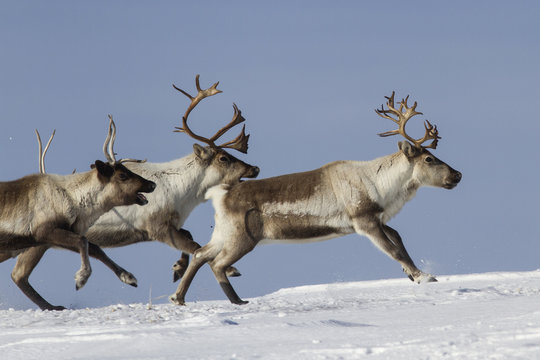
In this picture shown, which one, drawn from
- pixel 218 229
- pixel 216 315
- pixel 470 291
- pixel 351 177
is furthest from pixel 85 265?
pixel 470 291

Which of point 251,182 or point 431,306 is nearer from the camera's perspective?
point 431,306

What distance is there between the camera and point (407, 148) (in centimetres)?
1138

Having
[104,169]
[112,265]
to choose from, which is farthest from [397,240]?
[104,169]

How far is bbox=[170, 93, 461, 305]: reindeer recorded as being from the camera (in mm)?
10312

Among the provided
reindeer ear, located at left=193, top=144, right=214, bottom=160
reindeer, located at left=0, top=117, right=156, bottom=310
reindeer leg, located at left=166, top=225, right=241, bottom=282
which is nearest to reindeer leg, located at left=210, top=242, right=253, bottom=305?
reindeer leg, located at left=166, top=225, right=241, bottom=282

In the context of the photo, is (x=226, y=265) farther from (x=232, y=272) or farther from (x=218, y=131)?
(x=218, y=131)

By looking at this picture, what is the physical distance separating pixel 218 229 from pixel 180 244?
79cm

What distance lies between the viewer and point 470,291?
9.28 m

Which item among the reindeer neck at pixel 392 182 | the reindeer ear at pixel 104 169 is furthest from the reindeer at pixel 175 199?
the reindeer neck at pixel 392 182

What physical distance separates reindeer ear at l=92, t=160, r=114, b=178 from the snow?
194 centimetres

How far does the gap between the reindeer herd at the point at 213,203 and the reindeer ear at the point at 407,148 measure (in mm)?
14

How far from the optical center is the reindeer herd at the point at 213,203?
976cm

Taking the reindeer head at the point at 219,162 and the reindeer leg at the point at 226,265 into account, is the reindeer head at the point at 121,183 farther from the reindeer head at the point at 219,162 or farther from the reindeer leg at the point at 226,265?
the reindeer head at the point at 219,162

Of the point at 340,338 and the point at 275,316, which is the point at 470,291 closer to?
the point at 275,316
